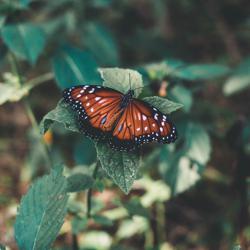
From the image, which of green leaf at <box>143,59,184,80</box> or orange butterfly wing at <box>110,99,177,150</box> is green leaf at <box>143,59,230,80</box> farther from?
orange butterfly wing at <box>110,99,177,150</box>

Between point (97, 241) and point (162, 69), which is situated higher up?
point (162, 69)

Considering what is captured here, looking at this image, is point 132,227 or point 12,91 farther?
point 132,227

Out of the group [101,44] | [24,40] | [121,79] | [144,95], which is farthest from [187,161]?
[101,44]

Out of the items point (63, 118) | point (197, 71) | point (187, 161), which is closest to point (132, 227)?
point (187, 161)

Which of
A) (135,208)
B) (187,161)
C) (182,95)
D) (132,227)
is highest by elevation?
(182,95)

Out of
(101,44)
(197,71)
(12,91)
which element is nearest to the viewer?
(12,91)

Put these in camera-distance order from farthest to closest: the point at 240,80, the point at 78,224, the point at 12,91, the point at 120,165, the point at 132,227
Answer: the point at 240,80 → the point at 132,227 → the point at 12,91 → the point at 78,224 → the point at 120,165

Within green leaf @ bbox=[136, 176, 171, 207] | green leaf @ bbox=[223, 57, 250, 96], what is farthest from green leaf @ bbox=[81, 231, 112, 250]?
green leaf @ bbox=[223, 57, 250, 96]

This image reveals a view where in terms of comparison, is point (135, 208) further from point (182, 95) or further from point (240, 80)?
point (240, 80)
